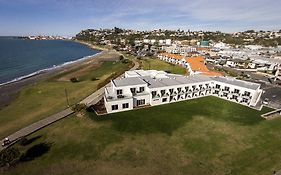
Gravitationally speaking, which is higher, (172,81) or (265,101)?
(172,81)

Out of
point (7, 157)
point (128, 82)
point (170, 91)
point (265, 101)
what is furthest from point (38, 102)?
point (265, 101)

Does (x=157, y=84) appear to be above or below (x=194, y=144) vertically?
above

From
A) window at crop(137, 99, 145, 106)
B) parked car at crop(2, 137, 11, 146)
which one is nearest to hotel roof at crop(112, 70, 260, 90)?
window at crop(137, 99, 145, 106)

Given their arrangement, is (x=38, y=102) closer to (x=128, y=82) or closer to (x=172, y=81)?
(x=128, y=82)

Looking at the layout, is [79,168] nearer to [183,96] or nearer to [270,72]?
[183,96]

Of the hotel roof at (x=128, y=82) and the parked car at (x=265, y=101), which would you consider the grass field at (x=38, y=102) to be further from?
the parked car at (x=265, y=101)

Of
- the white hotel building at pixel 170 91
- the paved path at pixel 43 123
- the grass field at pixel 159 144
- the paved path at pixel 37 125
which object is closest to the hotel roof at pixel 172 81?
the white hotel building at pixel 170 91

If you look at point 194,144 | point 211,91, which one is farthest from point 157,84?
point 194,144

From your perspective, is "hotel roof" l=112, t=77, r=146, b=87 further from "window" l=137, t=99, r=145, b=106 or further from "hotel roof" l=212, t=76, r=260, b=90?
"hotel roof" l=212, t=76, r=260, b=90
